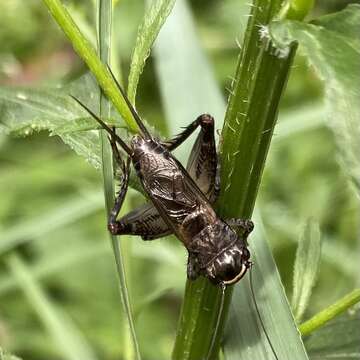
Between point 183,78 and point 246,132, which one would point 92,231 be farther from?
point 246,132

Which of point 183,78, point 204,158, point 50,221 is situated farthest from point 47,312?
point 204,158

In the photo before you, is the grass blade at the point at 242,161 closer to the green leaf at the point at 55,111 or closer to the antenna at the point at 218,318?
the antenna at the point at 218,318

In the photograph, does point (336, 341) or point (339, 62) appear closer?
point (339, 62)

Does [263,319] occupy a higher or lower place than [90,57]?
lower

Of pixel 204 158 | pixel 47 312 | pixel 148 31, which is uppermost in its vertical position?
pixel 148 31

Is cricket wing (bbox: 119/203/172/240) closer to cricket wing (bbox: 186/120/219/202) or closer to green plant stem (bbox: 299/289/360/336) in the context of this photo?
cricket wing (bbox: 186/120/219/202)

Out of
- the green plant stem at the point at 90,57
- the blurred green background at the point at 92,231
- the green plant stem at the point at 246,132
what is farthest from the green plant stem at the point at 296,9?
the blurred green background at the point at 92,231

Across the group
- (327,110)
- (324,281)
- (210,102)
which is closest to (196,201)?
(210,102)
